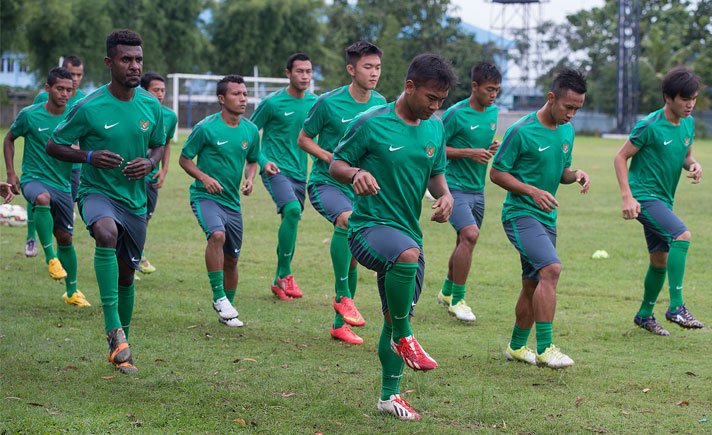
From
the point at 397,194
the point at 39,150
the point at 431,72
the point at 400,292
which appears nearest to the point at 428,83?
the point at 431,72

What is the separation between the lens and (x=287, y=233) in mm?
8711

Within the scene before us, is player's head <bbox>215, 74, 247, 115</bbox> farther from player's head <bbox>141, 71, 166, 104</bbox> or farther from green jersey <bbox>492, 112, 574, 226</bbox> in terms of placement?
green jersey <bbox>492, 112, 574, 226</bbox>

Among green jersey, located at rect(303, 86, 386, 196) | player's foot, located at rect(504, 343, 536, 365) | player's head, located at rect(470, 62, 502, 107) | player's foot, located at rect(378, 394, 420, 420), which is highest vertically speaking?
player's head, located at rect(470, 62, 502, 107)

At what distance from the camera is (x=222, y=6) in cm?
5894

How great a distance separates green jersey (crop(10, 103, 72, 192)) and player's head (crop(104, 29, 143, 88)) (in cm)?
304

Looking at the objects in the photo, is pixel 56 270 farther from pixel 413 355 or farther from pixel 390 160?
pixel 413 355

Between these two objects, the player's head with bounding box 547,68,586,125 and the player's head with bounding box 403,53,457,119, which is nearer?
the player's head with bounding box 403,53,457,119

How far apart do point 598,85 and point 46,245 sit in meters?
56.6

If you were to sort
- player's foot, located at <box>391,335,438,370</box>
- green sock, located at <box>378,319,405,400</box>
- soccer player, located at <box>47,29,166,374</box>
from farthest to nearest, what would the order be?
Result: soccer player, located at <box>47,29,166,374</box>
green sock, located at <box>378,319,405,400</box>
player's foot, located at <box>391,335,438,370</box>

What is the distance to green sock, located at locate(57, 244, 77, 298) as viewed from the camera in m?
8.09

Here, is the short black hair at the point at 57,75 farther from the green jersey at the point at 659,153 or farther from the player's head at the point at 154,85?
the green jersey at the point at 659,153

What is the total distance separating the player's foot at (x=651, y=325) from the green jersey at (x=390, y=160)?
346 centimetres

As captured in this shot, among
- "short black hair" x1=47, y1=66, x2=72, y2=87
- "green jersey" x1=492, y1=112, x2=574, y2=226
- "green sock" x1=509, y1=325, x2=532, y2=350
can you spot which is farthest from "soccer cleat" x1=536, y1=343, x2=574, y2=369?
"short black hair" x1=47, y1=66, x2=72, y2=87

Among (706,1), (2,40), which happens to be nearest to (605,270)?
(2,40)
